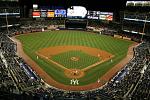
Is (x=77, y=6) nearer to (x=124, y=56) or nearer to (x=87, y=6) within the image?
(x=87, y=6)

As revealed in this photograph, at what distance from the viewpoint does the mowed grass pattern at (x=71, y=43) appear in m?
35.1

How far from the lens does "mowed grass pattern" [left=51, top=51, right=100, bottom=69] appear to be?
129ft

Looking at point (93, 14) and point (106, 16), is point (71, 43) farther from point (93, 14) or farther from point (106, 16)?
point (93, 14)

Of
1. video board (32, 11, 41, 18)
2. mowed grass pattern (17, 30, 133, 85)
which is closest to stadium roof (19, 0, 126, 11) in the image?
video board (32, 11, 41, 18)

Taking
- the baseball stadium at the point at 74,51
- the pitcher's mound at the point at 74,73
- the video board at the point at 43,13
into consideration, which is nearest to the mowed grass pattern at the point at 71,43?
the baseball stadium at the point at 74,51

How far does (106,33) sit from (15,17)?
28336 millimetres

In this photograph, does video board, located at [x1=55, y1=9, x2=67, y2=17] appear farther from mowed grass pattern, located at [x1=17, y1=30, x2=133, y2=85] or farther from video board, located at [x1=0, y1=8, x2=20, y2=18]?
video board, located at [x1=0, y1=8, x2=20, y2=18]

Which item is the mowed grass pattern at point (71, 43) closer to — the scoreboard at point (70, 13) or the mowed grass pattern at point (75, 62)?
the mowed grass pattern at point (75, 62)

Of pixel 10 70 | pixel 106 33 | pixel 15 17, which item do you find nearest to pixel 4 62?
pixel 10 70

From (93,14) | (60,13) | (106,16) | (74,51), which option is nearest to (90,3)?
(93,14)

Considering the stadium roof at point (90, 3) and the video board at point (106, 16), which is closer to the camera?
the video board at point (106, 16)

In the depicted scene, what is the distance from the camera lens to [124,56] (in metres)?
46.6

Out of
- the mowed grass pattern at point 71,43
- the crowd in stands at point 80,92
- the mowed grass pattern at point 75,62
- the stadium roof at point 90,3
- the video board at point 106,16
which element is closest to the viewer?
the crowd in stands at point 80,92

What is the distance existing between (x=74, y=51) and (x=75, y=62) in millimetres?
7923
